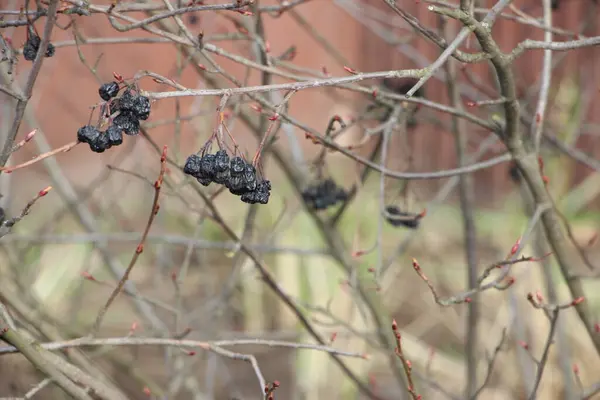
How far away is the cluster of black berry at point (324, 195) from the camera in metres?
2.14

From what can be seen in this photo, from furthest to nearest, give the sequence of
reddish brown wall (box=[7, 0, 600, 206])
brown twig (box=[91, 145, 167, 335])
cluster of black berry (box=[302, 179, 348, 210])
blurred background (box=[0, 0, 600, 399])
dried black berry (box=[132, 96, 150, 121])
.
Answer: reddish brown wall (box=[7, 0, 600, 206]) → blurred background (box=[0, 0, 600, 399]) → cluster of black berry (box=[302, 179, 348, 210]) → brown twig (box=[91, 145, 167, 335]) → dried black berry (box=[132, 96, 150, 121])

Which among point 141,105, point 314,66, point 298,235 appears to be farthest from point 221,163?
point 314,66

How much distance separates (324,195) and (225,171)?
906 millimetres

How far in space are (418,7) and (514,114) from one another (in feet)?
12.7

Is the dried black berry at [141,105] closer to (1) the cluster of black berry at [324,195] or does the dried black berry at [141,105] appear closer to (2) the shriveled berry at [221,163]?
(2) the shriveled berry at [221,163]

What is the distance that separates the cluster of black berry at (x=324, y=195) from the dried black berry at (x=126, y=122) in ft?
3.13

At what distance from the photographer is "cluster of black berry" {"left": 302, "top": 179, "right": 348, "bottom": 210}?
2.14 meters

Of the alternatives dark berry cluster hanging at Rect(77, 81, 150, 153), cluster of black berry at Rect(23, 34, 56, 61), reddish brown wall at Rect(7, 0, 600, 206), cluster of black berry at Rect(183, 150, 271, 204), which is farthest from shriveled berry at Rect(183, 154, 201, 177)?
reddish brown wall at Rect(7, 0, 600, 206)

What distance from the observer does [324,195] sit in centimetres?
214

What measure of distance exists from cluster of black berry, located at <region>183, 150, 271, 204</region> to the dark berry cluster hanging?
0.12 m

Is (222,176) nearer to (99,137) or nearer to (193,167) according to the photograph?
(193,167)

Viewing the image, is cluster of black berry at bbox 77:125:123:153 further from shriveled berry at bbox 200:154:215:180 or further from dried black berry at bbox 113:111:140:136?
shriveled berry at bbox 200:154:215:180

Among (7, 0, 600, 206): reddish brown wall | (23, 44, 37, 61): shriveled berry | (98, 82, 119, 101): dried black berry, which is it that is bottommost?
(98, 82, 119, 101): dried black berry

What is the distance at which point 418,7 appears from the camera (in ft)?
17.6
